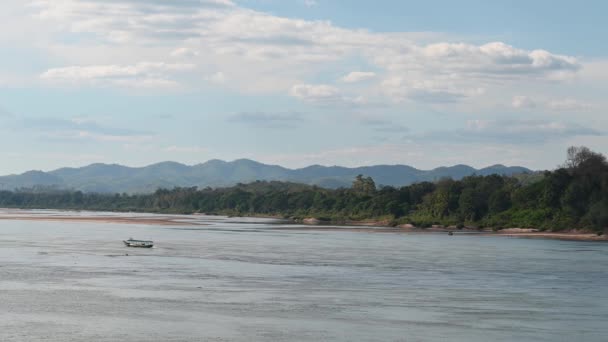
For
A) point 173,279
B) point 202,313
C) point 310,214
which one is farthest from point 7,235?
point 310,214

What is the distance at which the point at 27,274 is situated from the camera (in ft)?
155

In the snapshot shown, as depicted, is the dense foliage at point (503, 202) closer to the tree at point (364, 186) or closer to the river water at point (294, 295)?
the tree at point (364, 186)

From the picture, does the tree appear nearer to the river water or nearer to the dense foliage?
the dense foliage

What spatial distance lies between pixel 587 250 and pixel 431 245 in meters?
14.1

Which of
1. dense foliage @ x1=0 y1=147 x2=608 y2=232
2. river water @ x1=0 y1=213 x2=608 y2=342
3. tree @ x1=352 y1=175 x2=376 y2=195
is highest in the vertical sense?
tree @ x1=352 y1=175 x2=376 y2=195

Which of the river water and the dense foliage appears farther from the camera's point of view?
the dense foliage

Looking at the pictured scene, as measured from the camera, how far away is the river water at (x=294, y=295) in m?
31.4

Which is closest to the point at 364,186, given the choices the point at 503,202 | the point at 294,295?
the point at 503,202

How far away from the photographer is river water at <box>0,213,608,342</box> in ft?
103

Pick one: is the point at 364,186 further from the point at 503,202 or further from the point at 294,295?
the point at 294,295

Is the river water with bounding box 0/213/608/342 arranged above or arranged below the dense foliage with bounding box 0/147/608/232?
below

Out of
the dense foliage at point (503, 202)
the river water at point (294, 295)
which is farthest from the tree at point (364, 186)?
the river water at point (294, 295)

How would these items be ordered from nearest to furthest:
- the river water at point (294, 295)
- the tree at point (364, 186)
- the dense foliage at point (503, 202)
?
the river water at point (294, 295)
the dense foliage at point (503, 202)
the tree at point (364, 186)

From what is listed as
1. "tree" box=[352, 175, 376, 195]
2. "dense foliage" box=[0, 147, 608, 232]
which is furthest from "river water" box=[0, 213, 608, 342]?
"tree" box=[352, 175, 376, 195]
